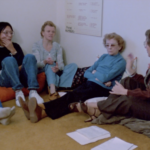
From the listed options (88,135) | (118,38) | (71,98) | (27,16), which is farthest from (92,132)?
(27,16)

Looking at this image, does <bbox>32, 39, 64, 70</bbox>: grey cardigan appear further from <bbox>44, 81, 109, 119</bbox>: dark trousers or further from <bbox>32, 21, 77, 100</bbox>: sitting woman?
<bbox>44, 81, 109, 119</bbox>: dark trousers

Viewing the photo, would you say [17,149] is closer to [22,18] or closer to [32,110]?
[32,110]

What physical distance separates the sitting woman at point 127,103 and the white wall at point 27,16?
66.6 inches

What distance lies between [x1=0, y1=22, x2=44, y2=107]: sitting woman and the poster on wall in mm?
849

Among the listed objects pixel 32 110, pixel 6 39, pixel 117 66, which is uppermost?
pixel 6 39

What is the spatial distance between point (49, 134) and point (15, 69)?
989mm

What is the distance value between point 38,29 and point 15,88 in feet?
4.11

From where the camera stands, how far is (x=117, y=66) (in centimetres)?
242

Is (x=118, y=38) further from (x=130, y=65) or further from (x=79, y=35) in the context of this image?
(x=79, y=35)

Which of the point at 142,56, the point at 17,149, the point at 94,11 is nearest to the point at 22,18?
the point at 94,11

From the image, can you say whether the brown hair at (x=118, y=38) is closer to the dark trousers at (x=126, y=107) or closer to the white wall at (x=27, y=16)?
the dark trousers at (x=126, y=107)

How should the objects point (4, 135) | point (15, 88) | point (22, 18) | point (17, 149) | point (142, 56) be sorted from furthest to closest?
point (22, 18)
point (15, 88)
point (142, 56)
point (4, 135)
point (17, 149)

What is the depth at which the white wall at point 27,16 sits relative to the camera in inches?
119

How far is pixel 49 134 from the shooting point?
6.00 ft
